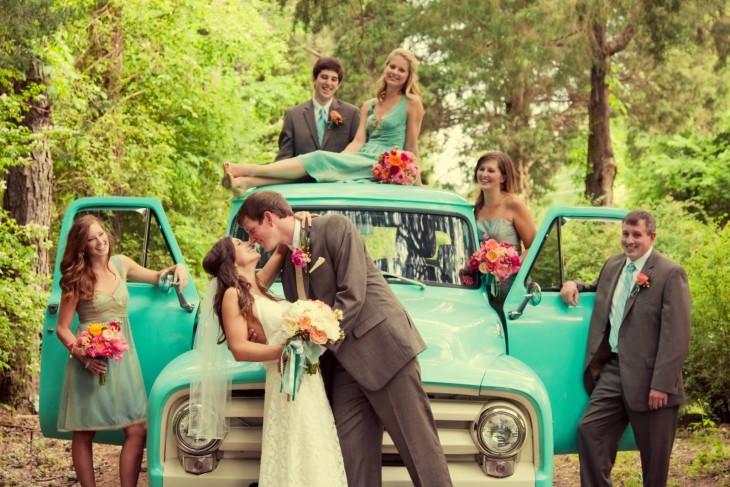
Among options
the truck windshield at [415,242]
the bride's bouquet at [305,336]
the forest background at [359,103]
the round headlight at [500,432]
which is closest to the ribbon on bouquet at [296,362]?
the bride's bouquet at [305,336]

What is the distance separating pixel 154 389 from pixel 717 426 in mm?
7267

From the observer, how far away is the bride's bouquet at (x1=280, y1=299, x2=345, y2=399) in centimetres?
510

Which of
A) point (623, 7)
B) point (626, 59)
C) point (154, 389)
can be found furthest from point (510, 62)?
point (154, 389)

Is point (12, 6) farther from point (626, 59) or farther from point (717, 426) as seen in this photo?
point (626, 59)

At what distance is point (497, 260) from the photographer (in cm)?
696

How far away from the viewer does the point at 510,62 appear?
64.0ft

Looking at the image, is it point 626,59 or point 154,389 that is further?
point 626,59

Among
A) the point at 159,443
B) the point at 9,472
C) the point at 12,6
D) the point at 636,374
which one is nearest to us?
the point at 159,443

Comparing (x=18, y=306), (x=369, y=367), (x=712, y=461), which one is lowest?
(x=712, y=461)

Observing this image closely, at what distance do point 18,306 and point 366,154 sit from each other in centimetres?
433

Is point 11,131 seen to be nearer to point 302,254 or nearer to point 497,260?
point 497,260

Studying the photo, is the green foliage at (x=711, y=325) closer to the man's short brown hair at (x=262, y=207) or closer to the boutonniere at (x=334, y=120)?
the boutonniere at (x=334, y=120)

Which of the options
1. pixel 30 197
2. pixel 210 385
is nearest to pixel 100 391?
pixel 210 385

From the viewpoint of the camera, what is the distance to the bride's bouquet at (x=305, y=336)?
16.7ft
